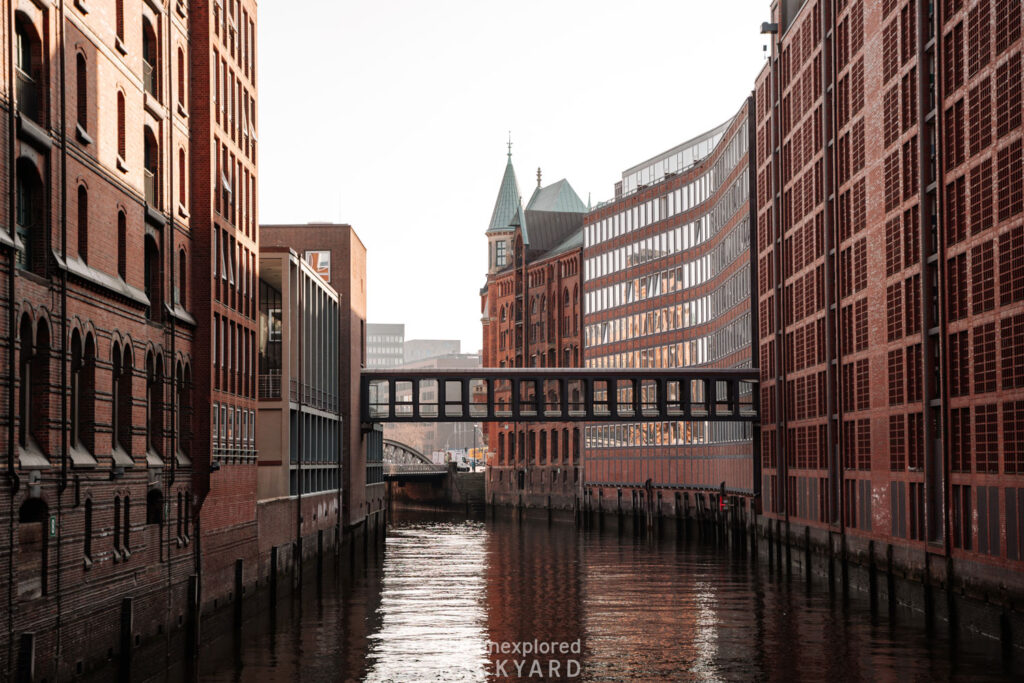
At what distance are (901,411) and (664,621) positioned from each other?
12210mm

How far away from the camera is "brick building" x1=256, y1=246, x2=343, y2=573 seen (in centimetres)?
6412

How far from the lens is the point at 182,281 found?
47.3 meters

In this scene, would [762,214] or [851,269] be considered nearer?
[851,269]

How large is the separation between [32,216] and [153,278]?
1163 centimetres

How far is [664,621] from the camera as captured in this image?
51.4 meters

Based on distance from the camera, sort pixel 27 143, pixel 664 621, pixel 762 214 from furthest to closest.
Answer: pixel 762 214 → pixel 664 621 → pixel 27 143

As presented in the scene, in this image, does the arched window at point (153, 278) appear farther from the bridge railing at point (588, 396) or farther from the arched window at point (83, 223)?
the bridge railing at point (588, 396)

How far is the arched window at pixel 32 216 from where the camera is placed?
31.6m

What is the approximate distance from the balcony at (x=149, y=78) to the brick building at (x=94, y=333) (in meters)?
0.06

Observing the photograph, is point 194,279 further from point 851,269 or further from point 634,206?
point 634,206

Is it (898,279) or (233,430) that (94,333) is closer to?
(233,430)

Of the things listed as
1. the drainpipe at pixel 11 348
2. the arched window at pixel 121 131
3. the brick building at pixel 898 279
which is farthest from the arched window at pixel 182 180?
the brick building at pixel 898 279

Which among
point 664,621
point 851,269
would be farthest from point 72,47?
point 851,269

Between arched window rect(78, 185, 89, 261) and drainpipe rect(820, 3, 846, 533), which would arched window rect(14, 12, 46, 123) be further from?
drainpipe rect(820, 3, 846, 533)
